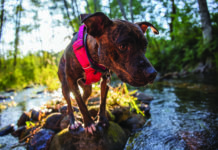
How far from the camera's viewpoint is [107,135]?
228cm

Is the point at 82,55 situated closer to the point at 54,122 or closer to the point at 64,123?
the point at 64,123

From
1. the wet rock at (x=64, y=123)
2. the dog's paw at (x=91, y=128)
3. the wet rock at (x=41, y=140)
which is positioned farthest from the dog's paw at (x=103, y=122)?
the wet rock at (x=41, y=140)

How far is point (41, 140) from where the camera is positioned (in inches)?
104

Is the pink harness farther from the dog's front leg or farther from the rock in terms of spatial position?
the rock

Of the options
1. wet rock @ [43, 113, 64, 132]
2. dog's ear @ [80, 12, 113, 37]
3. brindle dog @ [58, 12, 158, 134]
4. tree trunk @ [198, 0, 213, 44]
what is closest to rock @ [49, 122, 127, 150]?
wet rock @ [43, 113, 64, 132]

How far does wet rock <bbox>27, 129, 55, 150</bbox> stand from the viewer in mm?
2545

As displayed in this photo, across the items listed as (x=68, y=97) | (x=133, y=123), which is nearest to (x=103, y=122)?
(x=68, y=97)

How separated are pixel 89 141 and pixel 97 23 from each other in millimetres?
1661

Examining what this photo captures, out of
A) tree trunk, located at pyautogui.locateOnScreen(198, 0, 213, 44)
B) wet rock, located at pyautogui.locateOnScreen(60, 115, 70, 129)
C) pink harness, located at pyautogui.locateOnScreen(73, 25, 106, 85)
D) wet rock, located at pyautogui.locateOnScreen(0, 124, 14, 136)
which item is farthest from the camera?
tree trunk, located at pyautogui.locateOnScreen(198, 0, 213, 44)

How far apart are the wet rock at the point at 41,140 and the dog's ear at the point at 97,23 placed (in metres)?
2.17

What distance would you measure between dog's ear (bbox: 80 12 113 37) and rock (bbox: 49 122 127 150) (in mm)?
1469

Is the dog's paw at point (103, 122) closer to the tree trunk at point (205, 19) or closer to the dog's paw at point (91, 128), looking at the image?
the dog's paw at point (91, 128)

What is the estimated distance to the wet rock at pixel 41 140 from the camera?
100 inches

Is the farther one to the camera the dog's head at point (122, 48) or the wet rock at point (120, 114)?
the wet rock at point (120, 114)
